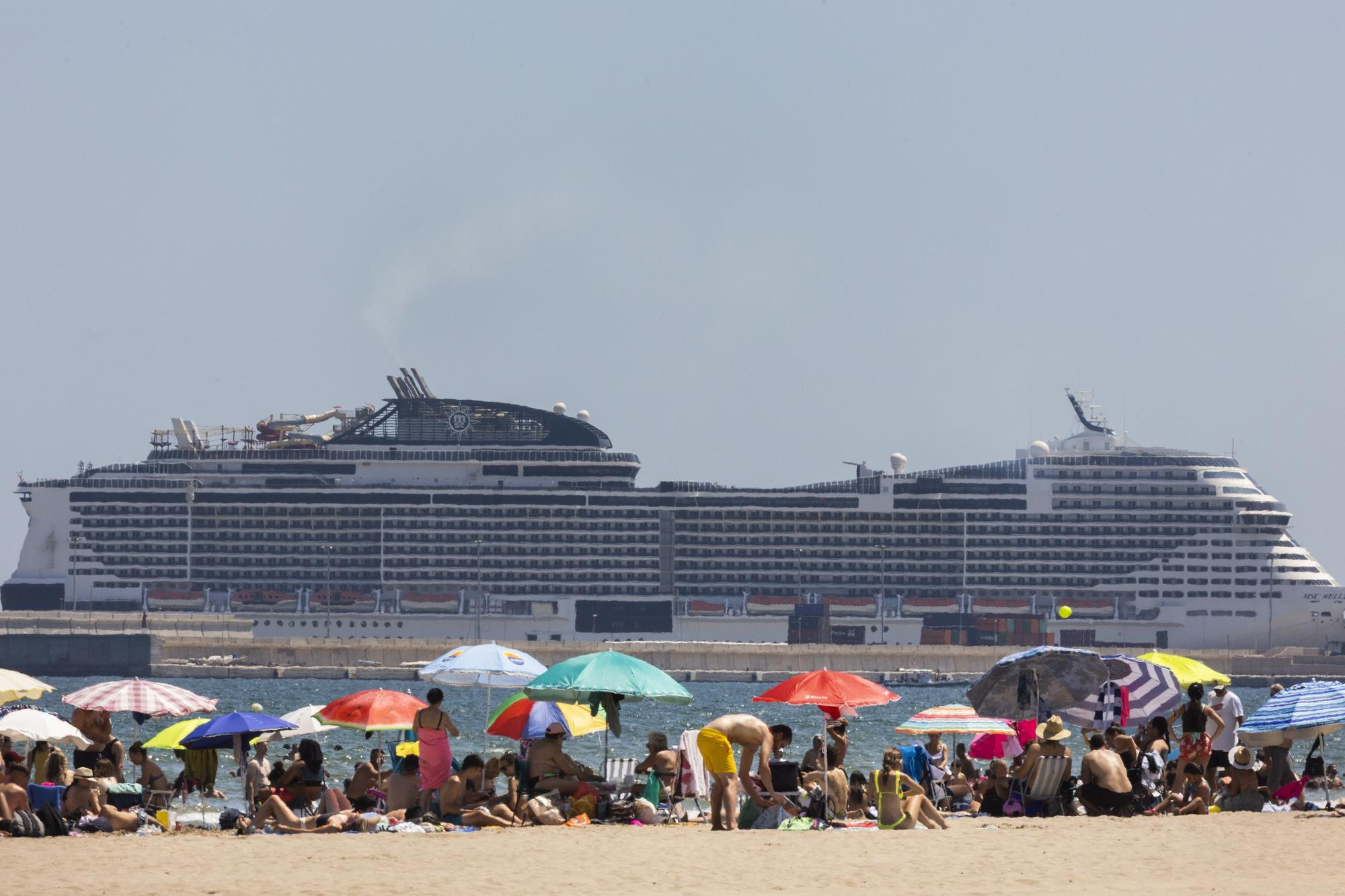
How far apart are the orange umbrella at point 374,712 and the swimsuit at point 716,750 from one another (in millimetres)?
4576

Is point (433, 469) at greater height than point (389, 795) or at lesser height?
greater

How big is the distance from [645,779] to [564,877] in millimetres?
5999

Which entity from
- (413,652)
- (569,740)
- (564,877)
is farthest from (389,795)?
(413,652)

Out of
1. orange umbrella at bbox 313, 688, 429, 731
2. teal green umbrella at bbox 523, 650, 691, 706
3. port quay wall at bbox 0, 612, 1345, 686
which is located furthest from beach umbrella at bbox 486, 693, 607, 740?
port quay wall at bbox 0, 612, 1345, 686

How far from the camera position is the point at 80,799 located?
72.1 ft

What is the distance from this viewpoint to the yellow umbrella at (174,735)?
85.0 feet

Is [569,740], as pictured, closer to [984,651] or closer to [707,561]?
[984,651]

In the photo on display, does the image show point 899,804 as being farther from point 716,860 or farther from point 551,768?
point 551,768

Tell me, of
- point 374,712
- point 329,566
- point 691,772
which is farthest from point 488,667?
point 329,566

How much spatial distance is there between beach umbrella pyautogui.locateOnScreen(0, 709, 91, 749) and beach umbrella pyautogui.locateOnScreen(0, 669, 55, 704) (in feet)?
0.96

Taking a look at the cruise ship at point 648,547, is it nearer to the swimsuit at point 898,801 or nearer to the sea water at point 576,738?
the sea water at point 576,738

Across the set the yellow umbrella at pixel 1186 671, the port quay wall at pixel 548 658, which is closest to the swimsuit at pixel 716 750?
the yellow umbrella at pixel 1186 671

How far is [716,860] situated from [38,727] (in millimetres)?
8681

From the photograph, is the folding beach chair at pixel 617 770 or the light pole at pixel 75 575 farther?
the light pole at pixel 75 575
